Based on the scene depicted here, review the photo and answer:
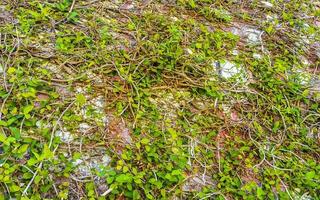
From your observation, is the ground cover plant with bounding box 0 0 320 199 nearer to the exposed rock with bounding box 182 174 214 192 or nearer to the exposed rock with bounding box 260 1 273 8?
the exposed rock with bounding box 182 174 214 192

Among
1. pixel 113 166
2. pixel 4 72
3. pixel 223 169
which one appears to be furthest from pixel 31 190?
pixel 223 169

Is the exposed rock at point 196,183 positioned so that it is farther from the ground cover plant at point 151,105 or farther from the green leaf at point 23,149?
the green leaf at point 23,149

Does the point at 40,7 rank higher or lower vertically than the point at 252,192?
higher

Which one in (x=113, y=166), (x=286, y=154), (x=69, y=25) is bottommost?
(x=286, y=154)

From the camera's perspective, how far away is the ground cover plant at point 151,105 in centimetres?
161

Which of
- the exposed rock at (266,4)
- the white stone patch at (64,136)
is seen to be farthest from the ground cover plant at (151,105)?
the exposed rock at (266,4)

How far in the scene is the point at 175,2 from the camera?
2.98 metres

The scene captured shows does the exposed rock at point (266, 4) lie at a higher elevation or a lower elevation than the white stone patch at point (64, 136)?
higher

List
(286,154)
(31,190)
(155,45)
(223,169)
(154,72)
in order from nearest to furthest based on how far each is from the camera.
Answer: (31,190) → (223,169) → (286,154) → (154,72) → (155,45)

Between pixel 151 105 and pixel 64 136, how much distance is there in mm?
554

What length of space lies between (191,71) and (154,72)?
276mm

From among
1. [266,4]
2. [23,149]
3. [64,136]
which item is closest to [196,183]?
[64,136]

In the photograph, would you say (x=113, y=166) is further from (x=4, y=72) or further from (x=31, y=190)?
(x=4, y=72)

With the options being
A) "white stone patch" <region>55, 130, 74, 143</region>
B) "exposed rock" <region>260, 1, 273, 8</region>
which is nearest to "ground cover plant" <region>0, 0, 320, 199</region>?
"white stone patch" <region>55, 130, 74, 143</region>
